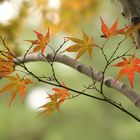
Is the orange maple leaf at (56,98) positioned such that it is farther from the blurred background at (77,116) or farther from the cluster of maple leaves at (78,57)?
the blurred background at (77,116)

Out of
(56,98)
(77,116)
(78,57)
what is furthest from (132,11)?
(77,116)

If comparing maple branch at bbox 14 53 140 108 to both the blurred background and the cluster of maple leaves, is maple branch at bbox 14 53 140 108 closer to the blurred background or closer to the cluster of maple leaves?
the cluster of maple leaves

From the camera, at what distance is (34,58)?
3.27ft

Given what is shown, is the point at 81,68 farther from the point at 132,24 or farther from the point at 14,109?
the point at 14,109

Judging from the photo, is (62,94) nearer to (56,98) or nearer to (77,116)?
(56,98)

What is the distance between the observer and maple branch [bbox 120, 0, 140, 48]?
812 mm

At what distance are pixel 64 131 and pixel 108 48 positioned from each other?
0.99 m

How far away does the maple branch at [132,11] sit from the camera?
812 millimetres

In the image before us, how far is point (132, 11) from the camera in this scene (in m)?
0.83

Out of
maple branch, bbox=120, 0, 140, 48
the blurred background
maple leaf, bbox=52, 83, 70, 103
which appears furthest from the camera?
the blurred background

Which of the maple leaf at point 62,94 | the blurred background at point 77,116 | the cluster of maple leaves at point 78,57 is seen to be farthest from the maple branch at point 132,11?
the blurred background at point 77,116

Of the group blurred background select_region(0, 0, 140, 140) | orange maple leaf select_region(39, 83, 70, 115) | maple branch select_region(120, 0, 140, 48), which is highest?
blurred background select_region(0, 0, 140, 140)

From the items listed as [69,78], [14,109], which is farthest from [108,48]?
[14,109]

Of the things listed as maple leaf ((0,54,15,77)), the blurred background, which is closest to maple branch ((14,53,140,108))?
maple leaf ((0,54,15,77))
